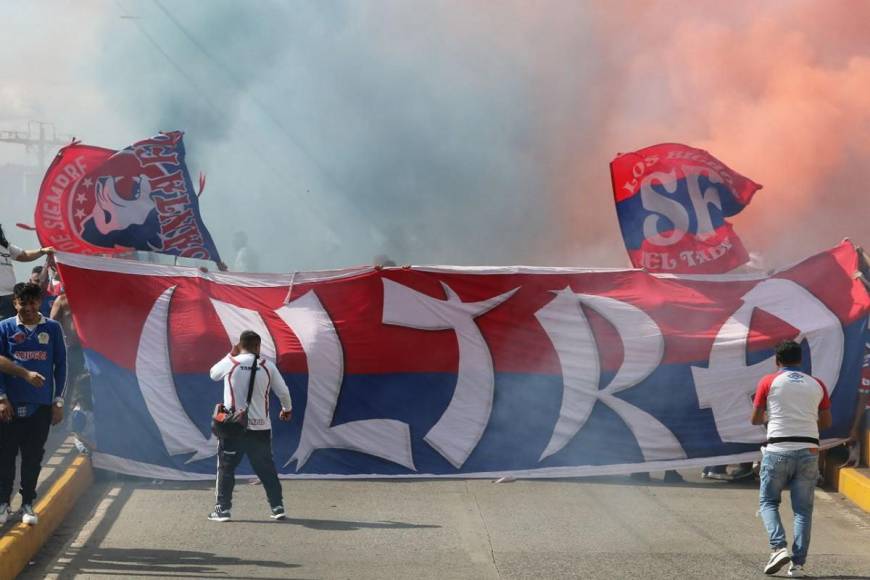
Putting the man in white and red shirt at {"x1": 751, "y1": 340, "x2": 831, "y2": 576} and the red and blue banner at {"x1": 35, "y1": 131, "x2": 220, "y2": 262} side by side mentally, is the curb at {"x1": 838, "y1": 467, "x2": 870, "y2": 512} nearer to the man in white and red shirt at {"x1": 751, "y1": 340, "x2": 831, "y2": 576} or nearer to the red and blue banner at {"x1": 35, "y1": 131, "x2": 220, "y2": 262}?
the man in white and red shirt at {"x1": 751, "y1": 340, "x2": 831, "y2": 576}

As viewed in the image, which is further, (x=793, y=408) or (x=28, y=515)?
(x=28, y=515)

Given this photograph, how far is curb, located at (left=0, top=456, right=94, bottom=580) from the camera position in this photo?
22.5 ft

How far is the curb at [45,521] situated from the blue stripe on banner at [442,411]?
485 mm

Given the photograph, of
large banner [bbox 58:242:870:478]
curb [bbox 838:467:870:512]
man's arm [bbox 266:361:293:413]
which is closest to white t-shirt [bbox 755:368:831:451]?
curb [bbox 838:467:870:512]

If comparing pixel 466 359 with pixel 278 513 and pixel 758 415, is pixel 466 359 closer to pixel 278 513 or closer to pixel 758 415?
pixel 278 513

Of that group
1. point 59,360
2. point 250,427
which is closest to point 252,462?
point 250,427

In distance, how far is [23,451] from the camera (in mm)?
7691

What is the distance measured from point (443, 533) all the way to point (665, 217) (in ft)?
14.2

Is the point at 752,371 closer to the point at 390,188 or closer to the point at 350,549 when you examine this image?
the point at 350,549

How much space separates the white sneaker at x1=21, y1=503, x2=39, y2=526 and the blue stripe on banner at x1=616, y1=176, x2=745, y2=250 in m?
5.95

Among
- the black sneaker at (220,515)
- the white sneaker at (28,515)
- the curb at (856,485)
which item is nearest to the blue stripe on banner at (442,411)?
the curb at (856,485)

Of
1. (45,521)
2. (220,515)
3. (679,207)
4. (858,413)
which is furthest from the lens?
(679,207)

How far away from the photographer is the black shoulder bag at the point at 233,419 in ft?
28.8

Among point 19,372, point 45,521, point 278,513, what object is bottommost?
point 278,513
